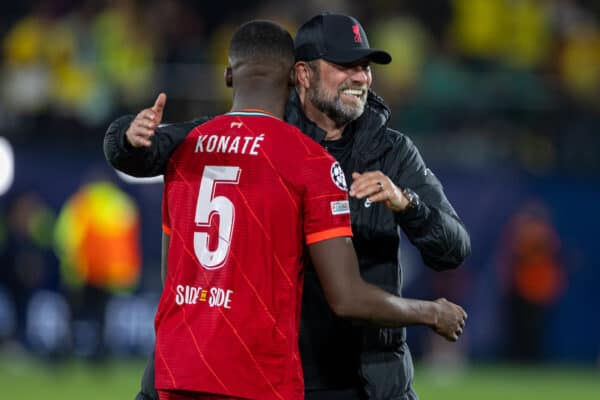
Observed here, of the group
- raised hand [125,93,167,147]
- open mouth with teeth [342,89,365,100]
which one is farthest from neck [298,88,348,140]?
raised hand [125,93,167,147]

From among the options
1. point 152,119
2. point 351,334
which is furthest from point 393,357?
point 152,119

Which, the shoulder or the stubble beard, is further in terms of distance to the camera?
the stubble beard

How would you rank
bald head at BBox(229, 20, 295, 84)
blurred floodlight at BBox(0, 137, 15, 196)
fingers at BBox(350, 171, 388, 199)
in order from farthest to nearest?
blurred floodlight at BBox(0, 137, 15, 196) < bald head at BBox(229, 20, 295, 84) < fingers at BBox(350, 171, 388, 199)

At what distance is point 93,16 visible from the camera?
15.9 meters

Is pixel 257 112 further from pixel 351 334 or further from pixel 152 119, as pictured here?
pixel 351 334

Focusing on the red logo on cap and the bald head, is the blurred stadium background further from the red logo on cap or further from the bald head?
the bald head

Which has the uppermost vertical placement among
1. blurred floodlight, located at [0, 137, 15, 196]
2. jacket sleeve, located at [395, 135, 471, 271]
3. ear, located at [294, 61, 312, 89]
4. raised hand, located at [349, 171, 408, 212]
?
ear, located at [294, 61, 312, 89]

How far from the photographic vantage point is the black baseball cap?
17.5 ft

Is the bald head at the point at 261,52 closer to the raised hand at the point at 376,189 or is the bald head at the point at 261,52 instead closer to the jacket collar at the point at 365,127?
the raised hand at the point at 376,189

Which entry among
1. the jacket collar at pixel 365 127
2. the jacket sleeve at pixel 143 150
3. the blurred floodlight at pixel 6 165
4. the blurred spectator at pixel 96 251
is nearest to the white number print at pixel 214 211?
the jacket sleeve at pixel 143 150

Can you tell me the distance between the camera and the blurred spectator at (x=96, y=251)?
13.9 metres

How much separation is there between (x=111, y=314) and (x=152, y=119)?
10.5 m

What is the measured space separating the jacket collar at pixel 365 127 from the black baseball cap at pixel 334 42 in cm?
22

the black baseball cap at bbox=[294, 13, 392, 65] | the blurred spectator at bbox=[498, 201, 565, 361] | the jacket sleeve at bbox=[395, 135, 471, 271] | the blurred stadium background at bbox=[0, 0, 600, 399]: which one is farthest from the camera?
the blurred spectator at bbox=[498, 201, 565, 361]
